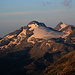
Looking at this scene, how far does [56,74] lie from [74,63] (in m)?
12.1

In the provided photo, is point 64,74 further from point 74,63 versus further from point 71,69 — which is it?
point 74,63

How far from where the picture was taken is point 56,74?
332 ft

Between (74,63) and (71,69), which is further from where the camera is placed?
(74,63)

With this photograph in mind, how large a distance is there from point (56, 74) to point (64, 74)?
943cm

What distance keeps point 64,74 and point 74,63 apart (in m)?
12.8

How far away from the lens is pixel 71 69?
9419 centimetres

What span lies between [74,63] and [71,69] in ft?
28.9

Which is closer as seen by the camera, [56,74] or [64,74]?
[64,74]

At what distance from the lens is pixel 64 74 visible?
92375mm

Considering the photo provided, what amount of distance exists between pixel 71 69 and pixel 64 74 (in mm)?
4902

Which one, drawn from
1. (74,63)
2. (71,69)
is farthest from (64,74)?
(74,63)

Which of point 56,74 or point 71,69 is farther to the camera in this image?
point 56,74
